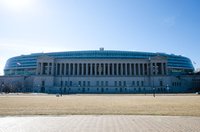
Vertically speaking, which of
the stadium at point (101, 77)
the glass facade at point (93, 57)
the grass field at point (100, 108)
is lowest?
the grass field at point (100, 108)

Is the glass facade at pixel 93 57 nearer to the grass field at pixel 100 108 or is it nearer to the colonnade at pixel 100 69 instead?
the colonnade at pixel 100 69

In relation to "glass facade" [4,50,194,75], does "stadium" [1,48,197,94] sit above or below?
below

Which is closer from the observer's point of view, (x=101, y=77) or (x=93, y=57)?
(x=101, y=77)

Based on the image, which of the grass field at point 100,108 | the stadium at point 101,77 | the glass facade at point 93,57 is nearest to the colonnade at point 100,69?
the stadium at point 101,77

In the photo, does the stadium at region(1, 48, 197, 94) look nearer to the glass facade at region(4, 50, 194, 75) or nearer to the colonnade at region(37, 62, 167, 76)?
the colonnade at region(37, 62, 167, 76)

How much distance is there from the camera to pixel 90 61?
147m

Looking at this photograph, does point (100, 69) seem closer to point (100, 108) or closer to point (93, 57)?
point (93, 57)

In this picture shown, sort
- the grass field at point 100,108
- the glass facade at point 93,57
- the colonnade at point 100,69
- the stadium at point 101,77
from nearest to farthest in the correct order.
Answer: the grass field at point 100,108, the stadium at point 101,77, the colonnade at point 100,69, the glass facade at point 93,57

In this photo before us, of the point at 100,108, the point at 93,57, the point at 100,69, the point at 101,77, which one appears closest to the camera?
the point at 100,108

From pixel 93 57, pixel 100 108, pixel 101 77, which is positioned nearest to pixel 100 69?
pixel 101 77

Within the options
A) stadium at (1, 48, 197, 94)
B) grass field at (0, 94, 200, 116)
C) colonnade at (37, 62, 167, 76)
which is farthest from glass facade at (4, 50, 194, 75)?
grass field at (0, 94, 200, 116)

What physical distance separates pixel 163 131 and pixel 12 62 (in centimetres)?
18503

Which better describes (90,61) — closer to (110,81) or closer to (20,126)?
(110,81)

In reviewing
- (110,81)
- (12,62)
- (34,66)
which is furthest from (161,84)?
(12,62)
